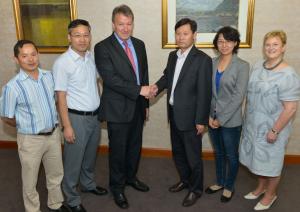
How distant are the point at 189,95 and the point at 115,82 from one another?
61 cm

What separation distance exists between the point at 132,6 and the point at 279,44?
1701mm

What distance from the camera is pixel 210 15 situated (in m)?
3.20

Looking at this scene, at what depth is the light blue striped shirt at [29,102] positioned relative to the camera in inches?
83.2

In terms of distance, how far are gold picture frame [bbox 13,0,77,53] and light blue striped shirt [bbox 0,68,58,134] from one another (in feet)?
4.59

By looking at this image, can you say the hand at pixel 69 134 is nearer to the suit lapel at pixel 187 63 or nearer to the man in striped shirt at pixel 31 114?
the man in striped shirt at pixel 31 114

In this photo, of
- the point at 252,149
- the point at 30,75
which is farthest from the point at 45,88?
the point at 252,149

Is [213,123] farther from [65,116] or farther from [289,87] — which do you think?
[65,116]

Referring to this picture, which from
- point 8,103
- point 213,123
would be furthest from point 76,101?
point 213,123

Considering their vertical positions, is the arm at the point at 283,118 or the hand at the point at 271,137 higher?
the arm at the point at 283,118

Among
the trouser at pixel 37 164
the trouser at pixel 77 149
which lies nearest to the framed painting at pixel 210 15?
the trouser at pixel 77 149

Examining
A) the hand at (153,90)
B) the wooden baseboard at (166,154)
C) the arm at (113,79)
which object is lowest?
the wooden baseboard at (166,154)

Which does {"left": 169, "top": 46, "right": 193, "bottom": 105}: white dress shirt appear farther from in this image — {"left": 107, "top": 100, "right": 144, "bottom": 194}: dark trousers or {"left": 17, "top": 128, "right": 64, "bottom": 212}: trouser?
{"left": 17, "top": 128, "right": 64, "bottom": 212}: trouser

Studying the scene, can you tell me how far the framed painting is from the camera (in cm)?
313

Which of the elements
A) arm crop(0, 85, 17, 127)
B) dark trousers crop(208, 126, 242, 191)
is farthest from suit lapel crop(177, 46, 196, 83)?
arm crop(0, 85, 17, 127)
